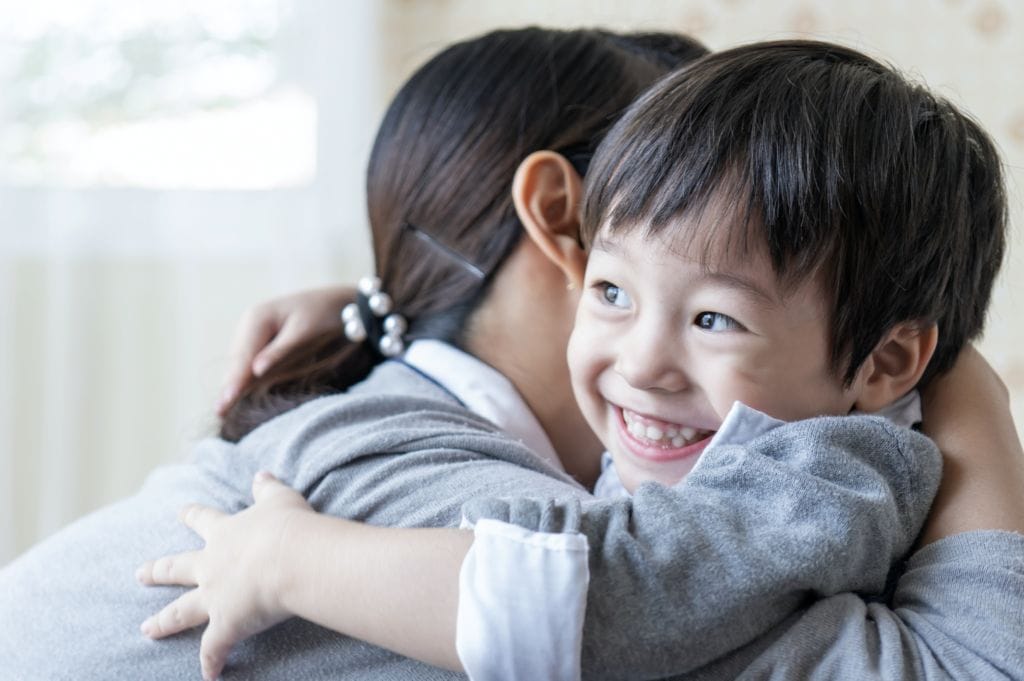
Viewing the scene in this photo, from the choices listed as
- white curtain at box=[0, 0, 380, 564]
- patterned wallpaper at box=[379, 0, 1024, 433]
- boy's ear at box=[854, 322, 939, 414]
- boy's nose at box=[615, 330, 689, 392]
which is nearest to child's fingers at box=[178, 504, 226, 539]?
boy's nose at box=[615, 330, 689, 392]

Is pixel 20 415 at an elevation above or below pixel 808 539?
below

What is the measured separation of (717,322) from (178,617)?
0.49m

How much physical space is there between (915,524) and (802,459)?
0.48 ft

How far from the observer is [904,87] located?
3.40ft

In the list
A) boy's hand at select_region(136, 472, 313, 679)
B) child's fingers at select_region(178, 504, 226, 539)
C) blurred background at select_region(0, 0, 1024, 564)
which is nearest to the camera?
boy's hand at select_region(136, 472, 313, 679)

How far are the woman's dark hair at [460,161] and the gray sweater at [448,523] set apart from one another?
4.8 inches

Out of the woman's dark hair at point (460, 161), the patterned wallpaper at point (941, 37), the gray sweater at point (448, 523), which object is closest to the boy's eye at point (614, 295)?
the gray sweater at point (448, 523)

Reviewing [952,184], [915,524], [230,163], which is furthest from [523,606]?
[230,163]

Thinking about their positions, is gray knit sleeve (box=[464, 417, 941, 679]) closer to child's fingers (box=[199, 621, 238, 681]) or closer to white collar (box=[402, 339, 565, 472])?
child's fingers (box=[199, 621, 238, 681])

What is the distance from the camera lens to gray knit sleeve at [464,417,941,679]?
781 mm

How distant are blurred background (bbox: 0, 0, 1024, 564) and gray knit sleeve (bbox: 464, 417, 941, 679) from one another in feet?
4.98

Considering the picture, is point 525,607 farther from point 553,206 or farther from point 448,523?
point 553,206

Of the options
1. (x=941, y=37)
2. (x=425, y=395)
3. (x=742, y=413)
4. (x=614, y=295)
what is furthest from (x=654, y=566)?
(x=941, y=37)

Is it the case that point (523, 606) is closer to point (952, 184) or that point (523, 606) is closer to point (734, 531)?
point (734, 531)
